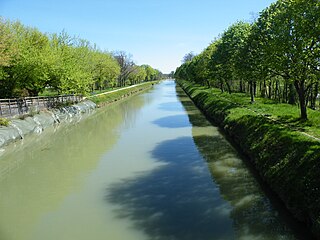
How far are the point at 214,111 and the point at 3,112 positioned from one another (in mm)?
18964

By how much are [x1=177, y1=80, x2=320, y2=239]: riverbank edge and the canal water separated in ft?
2.05

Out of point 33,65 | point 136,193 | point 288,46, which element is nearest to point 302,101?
point 288,46

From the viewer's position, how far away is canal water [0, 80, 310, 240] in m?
10.1

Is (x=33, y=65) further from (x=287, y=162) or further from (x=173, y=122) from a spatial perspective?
(x=287, y=162)

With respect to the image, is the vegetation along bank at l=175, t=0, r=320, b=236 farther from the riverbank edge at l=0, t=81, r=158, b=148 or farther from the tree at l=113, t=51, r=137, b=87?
the tree at l=113, t=51, r=137, b=87

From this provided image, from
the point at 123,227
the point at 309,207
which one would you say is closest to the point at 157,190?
the point at 123,227

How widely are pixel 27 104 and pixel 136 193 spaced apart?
21.2 metres

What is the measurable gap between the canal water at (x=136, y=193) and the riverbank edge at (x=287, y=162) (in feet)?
2.05

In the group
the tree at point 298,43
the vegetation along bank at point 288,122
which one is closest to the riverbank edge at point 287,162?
the vegetation along bank at point 288,122

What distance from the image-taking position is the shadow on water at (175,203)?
32.5ft

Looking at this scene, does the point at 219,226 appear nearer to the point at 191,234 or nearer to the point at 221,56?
the point at 191,234

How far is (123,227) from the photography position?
1030 cm

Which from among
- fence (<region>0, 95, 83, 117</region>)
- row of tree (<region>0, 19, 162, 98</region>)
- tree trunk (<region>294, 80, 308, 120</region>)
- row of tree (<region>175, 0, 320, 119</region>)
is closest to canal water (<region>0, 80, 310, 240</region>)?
fence (<region>0, 95, 83, 117</region>)

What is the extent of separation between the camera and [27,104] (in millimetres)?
30188
